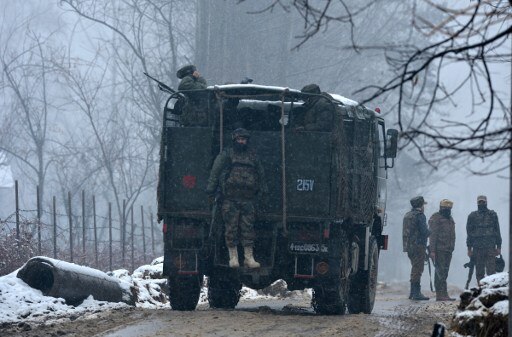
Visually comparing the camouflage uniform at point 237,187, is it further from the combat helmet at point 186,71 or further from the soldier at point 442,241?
the soldier at point 442,241

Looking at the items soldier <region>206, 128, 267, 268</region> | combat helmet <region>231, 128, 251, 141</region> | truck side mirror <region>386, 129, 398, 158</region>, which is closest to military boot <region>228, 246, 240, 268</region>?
soldier <region>206, 128, 267, 268</region>

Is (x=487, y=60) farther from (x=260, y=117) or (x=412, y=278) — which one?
(x=412, y=278)

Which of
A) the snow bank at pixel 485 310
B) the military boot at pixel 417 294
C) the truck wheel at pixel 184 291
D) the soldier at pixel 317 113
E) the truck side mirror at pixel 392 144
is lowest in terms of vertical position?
the military boot at pixel 417 294

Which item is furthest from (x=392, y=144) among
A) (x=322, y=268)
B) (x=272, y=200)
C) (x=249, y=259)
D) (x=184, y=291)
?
(x=184, y=291)

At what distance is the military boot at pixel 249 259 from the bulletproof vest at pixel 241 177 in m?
0.66

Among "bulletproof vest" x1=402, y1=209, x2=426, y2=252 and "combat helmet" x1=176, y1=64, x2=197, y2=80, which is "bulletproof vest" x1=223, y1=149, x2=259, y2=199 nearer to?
"combat helmet" x1=176, y1=64, x2=197, y2=80

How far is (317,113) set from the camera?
13953mm

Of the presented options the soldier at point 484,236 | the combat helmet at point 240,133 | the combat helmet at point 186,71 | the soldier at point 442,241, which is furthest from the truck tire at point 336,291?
the soldier at point 484,236

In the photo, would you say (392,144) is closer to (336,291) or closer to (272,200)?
(272,200)

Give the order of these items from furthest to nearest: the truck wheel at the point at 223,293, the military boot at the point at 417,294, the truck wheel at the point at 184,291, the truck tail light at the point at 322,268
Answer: the military boot at the point at 417,294
the truck wheel at the point at 223,293
the truck wheel at the point at 184,291
the truck tail light at the point at 322,268

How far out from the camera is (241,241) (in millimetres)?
13695

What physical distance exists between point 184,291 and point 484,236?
30.1 ft

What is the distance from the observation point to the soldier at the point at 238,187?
13602mm

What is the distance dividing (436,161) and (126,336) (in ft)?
14.7
